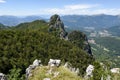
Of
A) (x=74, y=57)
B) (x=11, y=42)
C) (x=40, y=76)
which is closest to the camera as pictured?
(x=40, y=76)

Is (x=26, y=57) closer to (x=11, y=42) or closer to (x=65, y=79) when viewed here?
(x=11, y=42)

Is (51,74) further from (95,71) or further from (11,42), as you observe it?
(11,42)

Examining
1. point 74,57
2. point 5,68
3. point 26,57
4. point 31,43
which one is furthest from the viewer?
point 74,57

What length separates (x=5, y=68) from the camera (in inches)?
5413

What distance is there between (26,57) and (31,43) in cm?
2486

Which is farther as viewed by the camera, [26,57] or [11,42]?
[11,42]

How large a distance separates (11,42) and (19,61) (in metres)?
26.7

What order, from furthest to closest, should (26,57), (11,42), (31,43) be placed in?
(31,43) → (11,42) → (26,57)

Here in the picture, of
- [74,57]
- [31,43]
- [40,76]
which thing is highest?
[40,76]

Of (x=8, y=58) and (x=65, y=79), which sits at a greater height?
(x=65, y=79)

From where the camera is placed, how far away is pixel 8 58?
149000mm

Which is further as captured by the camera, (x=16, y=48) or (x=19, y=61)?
(x=16, y=48)

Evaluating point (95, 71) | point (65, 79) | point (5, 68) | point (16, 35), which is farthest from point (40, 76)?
point (16, 35)

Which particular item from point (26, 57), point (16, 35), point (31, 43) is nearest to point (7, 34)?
point (16, 35)
